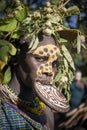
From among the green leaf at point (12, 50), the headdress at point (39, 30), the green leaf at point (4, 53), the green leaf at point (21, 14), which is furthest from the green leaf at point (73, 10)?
the green leaf at point (4, 53)

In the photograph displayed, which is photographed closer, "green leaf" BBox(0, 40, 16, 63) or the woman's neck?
"green leaf" BBox(0, 40, 16, 63)

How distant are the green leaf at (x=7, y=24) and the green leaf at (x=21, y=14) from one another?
0.03 metres

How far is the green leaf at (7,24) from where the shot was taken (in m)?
3.04

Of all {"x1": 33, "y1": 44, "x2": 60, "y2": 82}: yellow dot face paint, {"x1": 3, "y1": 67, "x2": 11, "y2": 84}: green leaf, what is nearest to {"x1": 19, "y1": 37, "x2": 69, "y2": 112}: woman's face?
{"x1": 33, "y1": 44, "x2": 60, "y2": 82}: yellow dot face paint

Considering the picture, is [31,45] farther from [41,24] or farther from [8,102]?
[8,102]

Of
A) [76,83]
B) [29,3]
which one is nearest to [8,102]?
[29,3]

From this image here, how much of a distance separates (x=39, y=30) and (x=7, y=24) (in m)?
0.21

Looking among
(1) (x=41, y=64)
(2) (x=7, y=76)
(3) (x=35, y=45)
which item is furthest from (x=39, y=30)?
(2) (x=7, y=76)

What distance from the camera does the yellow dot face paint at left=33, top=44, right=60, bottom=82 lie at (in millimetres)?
3027

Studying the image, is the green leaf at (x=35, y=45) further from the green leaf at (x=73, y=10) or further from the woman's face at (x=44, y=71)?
the green leaf at (x=73, y=10)

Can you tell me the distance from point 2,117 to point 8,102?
0.11 metres

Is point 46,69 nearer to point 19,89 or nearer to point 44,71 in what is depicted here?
point 44,71

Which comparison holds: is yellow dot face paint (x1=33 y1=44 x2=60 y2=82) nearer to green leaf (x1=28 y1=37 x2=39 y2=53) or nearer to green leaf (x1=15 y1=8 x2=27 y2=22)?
green leaf (x1=28 y1=37 x2=39 y2=53)

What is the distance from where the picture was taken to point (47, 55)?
3078mm
